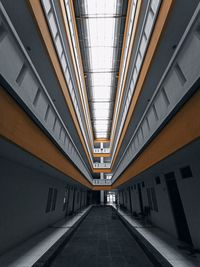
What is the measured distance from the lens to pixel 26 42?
4.86 metres

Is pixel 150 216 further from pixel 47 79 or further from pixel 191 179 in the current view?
pixel 47 79

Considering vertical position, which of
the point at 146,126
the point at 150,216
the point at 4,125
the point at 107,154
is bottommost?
the point at 150,216

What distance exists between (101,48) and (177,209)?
13.9m

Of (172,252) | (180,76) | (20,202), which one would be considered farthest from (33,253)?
(180,76)

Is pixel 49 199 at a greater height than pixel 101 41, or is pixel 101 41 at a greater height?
pixel 101 41

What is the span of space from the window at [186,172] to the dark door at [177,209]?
0.90 metres

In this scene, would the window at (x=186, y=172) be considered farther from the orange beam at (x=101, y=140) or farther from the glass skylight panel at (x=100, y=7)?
the orange beam at (x=101, y=140)

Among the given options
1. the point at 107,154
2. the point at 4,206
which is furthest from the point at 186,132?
the point at 107,154

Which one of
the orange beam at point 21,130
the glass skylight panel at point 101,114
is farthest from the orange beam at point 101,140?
the orange beam at point 21,130

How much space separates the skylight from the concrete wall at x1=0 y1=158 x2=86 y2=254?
12.0 metres

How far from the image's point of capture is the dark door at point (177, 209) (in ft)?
20.4

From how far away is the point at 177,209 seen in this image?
6.90 m

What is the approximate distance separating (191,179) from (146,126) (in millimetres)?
2697

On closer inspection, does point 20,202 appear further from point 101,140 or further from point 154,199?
point 101,140
